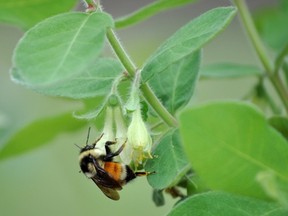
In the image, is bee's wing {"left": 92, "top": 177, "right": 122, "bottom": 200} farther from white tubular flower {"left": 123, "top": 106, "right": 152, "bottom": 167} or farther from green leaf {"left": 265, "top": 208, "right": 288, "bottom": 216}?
green leaf {"left": 265, "top": 208, "right": 288, "bottom": 216}

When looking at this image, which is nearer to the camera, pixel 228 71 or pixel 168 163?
pixel 168 163

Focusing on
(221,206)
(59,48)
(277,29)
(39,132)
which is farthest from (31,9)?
(277,29)

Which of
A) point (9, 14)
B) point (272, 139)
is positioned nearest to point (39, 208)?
point (9, 14)

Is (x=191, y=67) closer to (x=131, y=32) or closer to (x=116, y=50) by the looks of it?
(x=116, y=50)

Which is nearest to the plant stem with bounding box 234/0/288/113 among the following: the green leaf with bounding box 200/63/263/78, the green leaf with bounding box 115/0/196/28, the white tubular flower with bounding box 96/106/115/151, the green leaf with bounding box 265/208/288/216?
the green leaf with bounding box 200/63/263/78

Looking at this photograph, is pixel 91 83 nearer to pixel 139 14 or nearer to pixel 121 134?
pixel 121 134

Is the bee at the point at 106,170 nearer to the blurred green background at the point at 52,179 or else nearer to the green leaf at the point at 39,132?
the green leaf at the point at 39,132
